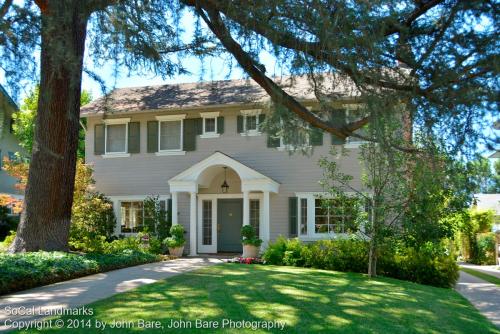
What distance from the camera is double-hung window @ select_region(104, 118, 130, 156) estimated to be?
19.7m

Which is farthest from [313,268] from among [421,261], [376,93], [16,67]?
[16,67]

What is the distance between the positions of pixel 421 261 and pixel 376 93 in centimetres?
704

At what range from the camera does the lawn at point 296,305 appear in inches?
282

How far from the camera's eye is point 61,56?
7316mm

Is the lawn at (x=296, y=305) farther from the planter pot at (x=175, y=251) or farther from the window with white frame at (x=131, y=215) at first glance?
the window with white frame at (x=131, y=215)

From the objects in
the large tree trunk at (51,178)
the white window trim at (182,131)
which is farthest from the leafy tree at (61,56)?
the white window trim at (182,131)

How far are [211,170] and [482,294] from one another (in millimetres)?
9723

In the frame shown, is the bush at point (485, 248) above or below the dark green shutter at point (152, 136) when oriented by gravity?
below

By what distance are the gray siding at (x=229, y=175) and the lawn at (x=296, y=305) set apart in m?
6.67

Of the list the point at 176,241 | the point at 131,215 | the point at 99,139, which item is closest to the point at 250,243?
the point at 176,241

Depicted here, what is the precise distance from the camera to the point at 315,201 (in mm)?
17453

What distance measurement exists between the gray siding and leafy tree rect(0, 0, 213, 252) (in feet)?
21.7

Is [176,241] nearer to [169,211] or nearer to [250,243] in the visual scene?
[169,211]

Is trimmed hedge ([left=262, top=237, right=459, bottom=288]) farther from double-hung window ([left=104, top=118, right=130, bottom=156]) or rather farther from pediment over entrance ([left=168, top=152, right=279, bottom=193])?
double-hung window ([left=104, top=118, right=130, bottom=156])
